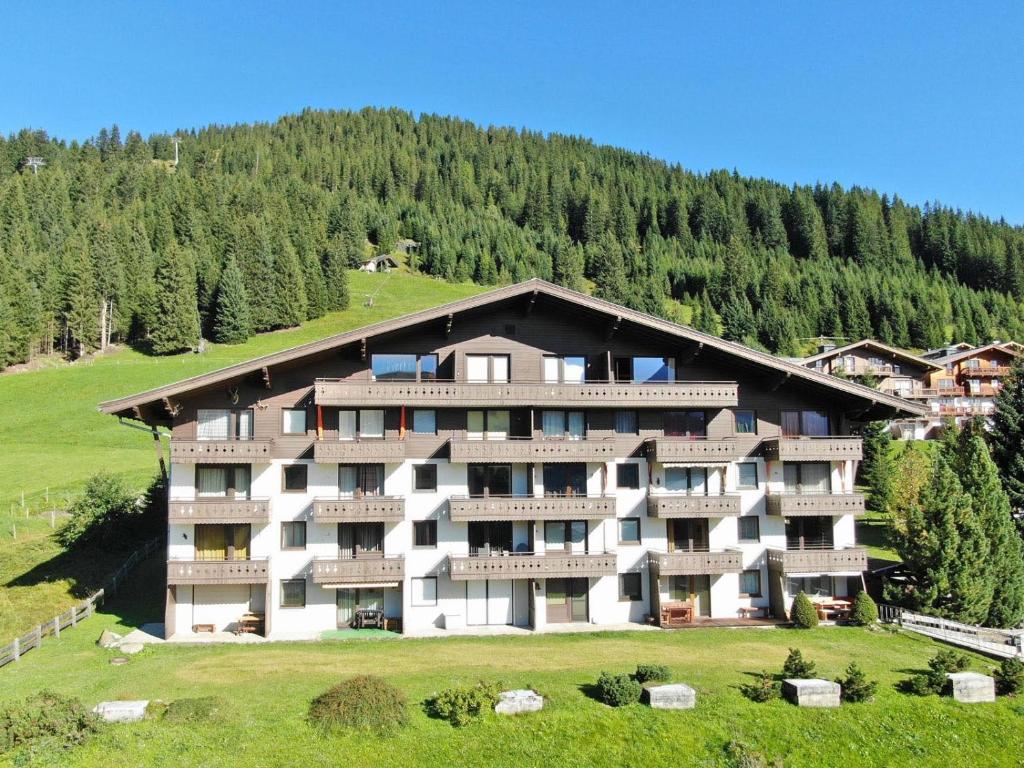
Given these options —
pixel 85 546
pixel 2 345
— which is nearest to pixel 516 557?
pixel 85 546

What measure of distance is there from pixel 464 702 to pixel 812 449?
21.4 meters

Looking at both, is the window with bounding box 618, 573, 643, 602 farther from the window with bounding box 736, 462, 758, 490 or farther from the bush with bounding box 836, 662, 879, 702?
the bush with bounding box 836, 662, 879, 702

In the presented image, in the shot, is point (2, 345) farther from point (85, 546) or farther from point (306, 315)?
Answer: point (85, 546)

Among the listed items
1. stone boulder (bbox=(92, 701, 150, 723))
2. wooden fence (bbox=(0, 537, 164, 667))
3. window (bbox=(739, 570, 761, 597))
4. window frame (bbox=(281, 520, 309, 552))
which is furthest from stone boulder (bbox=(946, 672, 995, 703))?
wooden fence (bbox=(0, 537, 164, 667))

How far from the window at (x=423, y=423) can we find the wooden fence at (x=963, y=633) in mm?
21840

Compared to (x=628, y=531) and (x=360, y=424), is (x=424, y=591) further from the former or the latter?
(x=628, y=531)

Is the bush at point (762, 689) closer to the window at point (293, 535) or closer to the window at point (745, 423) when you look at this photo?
the window at point (745, 423)

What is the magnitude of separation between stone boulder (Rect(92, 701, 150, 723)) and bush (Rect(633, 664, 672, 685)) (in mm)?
14776

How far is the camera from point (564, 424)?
3588 centimetres

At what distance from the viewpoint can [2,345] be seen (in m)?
95.4

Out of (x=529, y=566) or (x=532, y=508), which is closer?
(x=529, y=566)

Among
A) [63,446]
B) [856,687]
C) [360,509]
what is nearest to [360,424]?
[360,509]

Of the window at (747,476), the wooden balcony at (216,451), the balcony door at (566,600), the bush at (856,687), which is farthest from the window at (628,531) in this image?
the wooden balcony at (216,451)

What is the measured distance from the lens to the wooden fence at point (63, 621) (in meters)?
28.0
